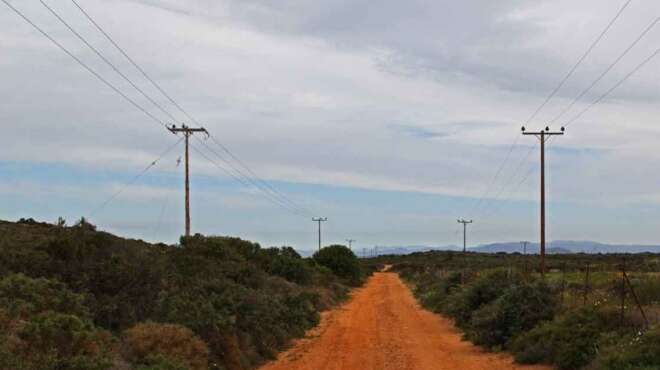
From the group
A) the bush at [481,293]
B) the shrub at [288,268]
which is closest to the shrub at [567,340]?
the bush at [481,293]

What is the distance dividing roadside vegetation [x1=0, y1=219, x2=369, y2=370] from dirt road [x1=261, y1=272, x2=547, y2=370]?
3.45 feet

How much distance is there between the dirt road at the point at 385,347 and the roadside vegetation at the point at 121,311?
105 cm

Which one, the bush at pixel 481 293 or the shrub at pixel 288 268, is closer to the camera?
the bush at pixel 481 293

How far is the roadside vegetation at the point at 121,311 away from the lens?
39.2 ft

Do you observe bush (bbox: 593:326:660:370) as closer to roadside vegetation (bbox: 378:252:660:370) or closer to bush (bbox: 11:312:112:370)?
roadside vegetation (bbox: 378:252:660:370)

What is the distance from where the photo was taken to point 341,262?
229 feet

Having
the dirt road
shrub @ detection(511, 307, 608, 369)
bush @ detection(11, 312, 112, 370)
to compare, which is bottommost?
the dirt road

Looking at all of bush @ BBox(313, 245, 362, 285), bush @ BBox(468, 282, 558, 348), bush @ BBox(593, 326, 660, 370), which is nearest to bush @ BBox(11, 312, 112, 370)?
bush @ BBox(593, 326, 660, 370)

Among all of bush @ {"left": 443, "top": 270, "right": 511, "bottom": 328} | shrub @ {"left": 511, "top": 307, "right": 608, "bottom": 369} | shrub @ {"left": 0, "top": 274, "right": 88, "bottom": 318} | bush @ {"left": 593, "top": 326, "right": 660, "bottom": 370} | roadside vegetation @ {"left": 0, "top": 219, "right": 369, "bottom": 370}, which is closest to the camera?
roadside vegetation @ {"left": 0, "top": 219, "right": 369, "bottom": 370}

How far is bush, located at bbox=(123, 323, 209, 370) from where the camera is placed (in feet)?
46.4

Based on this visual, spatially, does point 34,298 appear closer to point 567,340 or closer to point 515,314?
point 567,340

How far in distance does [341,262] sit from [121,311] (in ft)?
175

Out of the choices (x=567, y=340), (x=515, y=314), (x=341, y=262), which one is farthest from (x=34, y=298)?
(x=341, y=262)

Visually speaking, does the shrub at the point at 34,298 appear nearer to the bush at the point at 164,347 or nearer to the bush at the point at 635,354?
the bush at the point at 164,347
